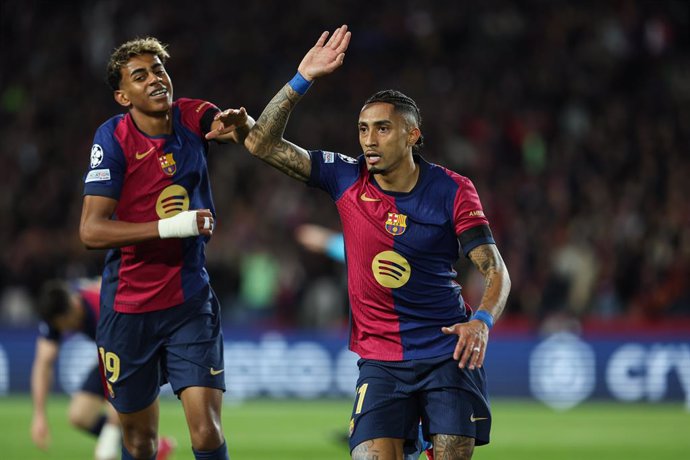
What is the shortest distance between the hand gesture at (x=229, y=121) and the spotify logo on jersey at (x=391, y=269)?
3.60 ft

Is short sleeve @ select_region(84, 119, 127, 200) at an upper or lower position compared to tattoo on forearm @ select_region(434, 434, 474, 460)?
upper

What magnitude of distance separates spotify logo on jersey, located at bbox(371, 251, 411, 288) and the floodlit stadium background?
364 inches

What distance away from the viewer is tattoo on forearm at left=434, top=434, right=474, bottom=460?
20.0ft

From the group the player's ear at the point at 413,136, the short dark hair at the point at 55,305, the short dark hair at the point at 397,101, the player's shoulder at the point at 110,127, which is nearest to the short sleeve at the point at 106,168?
the player's shoulder at the point at 110,127

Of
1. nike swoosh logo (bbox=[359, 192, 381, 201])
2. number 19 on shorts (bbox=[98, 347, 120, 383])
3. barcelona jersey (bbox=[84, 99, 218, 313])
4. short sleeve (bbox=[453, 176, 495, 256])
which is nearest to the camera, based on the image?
short sleeve (bbox=[453, 176, 495, 256])

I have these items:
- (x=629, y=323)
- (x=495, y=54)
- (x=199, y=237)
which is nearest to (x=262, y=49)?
(x=495, y=54)

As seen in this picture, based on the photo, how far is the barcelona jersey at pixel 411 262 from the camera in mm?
6270

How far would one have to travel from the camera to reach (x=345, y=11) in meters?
21.6

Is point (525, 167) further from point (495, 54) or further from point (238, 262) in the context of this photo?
point (238, 262)

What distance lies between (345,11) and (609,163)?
6489mm

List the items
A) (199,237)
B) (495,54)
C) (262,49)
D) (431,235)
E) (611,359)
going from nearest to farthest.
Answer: (431,235) → (199,237) → (611,359) → (495,54) → (262,49)

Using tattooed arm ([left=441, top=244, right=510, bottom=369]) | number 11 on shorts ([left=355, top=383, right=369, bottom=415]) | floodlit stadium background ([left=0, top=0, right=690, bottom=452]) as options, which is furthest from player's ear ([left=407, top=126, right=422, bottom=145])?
floodlit stadium background ([left=0, top=0, right=690, bottom=452])

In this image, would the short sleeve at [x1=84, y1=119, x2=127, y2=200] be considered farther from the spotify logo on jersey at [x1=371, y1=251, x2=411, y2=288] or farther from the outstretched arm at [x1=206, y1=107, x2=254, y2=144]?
the spotify logo on jersey at [x1=371, y1=251, x2=411, y2=288]

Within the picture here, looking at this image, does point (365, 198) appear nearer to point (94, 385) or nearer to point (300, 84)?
point (300, 84)
